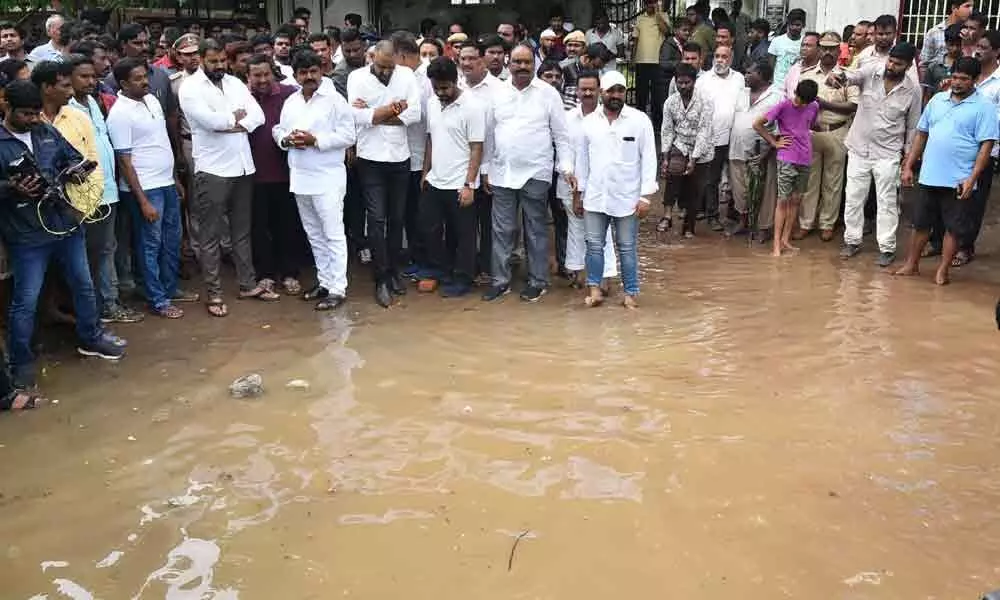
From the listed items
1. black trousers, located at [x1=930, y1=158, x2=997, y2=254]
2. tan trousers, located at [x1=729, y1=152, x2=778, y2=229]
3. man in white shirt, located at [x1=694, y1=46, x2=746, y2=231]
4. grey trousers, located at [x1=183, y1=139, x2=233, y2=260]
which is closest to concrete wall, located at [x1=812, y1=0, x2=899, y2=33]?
man in white shirt, located at [x1=694, y1=46, x2=746, y2=231]

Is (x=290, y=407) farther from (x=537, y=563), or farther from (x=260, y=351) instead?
(x=537, y=563)

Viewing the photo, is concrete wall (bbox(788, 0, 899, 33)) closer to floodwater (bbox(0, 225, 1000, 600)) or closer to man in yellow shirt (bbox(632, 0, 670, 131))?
man in yellow shirt (bbox(632, 0, 670, 131))

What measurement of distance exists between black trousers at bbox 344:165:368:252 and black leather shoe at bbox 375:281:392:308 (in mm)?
815

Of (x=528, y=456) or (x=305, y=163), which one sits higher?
(x=305, y=163)

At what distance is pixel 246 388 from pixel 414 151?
2.98m

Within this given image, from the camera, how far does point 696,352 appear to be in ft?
20.9

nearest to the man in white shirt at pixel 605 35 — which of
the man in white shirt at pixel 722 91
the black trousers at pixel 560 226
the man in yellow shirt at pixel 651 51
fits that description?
the man in yellow shirt at pixel 651 51

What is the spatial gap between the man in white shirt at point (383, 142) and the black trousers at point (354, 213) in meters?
0.37

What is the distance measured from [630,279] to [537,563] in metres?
3.82

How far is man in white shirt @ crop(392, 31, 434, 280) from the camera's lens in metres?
7.61

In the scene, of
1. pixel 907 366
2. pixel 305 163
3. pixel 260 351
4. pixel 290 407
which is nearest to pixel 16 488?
pixel 290 407

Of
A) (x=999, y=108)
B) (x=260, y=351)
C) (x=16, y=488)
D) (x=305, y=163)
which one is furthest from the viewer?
(x=999, y=108)

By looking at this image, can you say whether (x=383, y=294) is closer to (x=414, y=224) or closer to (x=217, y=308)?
(x=414, y=224)

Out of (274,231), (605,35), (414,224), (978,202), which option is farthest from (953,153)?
(605,35)
